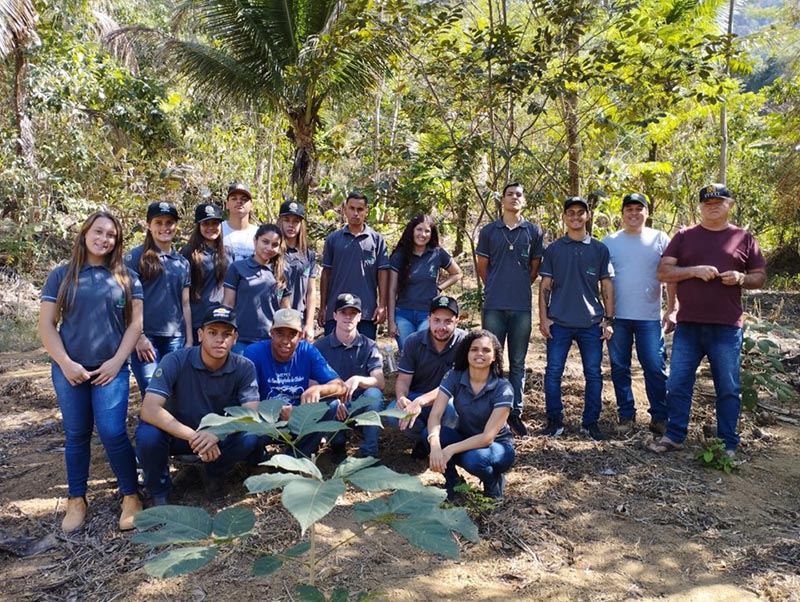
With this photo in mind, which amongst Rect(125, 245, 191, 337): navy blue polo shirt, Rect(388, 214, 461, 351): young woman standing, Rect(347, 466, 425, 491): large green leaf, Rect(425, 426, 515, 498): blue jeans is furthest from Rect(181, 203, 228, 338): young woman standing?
Rect(347, 466, 425, 491): large green leaf

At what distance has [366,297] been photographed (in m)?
5.17

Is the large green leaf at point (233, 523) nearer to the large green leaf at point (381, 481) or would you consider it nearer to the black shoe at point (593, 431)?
the large green leaf at point (381, 481)

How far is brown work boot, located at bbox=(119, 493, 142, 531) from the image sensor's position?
3.56 meters

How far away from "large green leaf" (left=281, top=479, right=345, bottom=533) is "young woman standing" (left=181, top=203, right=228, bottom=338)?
10.4 ft

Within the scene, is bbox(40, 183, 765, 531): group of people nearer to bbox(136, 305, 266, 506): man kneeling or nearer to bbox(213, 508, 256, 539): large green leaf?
bbox(136, 305, 266, 506): man kneeling

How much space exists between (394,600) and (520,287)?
2702 mm

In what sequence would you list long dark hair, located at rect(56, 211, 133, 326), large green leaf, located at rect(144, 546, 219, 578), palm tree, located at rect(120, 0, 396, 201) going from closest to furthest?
large green leaf, located at rect(144, 546, 219, 578) → long dark hair, located at rect(56, 211, 133, 326) → palm tree, located at rect(120, 0, 396, 201)

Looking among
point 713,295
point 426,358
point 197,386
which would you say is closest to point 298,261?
point 426,358

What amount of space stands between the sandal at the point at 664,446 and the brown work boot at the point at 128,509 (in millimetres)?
3543

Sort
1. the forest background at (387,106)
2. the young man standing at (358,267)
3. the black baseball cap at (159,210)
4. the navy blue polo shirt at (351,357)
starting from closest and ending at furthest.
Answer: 1. the black baseball cap at (159,210)
2. the navy blue polo shirt at (351,357)
3. the young man standing at (358,267)
4. the forest background at (387,106)

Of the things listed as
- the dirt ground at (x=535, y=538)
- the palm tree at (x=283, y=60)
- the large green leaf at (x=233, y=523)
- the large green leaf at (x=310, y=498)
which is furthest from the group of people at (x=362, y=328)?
the palm tree at (x=283, y=60)

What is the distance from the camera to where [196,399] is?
150 inches

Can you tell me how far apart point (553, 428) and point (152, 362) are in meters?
3.04

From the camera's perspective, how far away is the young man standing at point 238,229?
16.3 feet
